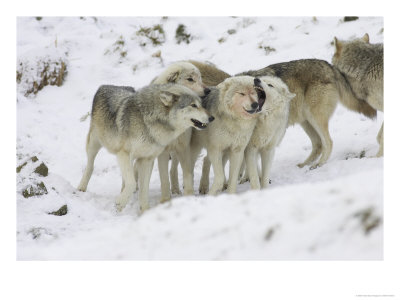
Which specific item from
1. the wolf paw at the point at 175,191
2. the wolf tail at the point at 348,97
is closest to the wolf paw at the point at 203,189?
the wolf paw at the point at 175,191

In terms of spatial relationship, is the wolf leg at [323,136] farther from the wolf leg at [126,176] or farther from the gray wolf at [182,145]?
the wolf leg at [126,176]

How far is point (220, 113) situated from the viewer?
704cm

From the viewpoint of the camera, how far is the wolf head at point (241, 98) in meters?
6.80

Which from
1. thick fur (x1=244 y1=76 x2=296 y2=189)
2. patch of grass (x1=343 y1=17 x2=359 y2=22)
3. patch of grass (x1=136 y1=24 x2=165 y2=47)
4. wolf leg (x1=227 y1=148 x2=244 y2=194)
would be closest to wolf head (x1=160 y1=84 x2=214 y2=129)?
wolf leg (x1=227 y1=148 x2=244 y2=194)

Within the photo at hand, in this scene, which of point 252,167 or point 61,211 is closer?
point 61,211

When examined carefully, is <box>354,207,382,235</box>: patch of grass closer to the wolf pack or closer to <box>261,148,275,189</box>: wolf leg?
the wolf pack

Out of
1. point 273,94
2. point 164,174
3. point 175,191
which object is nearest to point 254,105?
point 273,94

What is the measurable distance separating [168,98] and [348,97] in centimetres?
373

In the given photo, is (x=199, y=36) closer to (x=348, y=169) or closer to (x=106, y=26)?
(x=106, y=26)

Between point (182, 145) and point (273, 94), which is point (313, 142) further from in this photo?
point (182, 145)

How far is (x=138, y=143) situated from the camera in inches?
268

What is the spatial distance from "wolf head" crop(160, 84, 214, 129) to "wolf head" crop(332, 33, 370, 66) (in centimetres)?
341

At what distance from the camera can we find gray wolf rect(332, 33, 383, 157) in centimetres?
818

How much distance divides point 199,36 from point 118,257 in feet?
36.0
